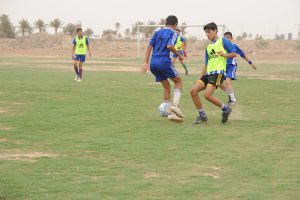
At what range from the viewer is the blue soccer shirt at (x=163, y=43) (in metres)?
10.7

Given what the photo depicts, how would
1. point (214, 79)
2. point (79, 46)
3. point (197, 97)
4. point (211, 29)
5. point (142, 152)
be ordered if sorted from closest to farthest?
1. point (142, 152)
2. point (211, 29)
3. point (214, 79)
4. point (197, 97)
5. point (79, 46)

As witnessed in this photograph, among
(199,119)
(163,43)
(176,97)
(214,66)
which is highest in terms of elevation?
(163,43)

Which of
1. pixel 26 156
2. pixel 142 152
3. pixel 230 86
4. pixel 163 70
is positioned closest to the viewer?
pixel 26 156

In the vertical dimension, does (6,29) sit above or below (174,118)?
above

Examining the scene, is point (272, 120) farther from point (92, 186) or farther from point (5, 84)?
point (5, 84)

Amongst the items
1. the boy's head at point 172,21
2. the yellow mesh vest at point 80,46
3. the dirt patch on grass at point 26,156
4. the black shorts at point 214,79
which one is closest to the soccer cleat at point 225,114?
the black shorts at point 214,79

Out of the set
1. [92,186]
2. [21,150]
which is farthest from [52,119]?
[92,186]

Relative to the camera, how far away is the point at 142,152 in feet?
25.1

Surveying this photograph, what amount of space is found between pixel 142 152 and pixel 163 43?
3.56 m

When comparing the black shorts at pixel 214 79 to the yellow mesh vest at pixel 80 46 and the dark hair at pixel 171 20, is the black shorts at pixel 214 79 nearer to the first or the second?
the dark hair at pixel 171 20

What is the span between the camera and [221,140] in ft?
28.2

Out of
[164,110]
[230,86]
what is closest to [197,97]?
[164,110]

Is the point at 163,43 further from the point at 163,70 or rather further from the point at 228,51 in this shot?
the point at 228,51

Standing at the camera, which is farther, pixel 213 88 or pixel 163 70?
pixel 163 70
